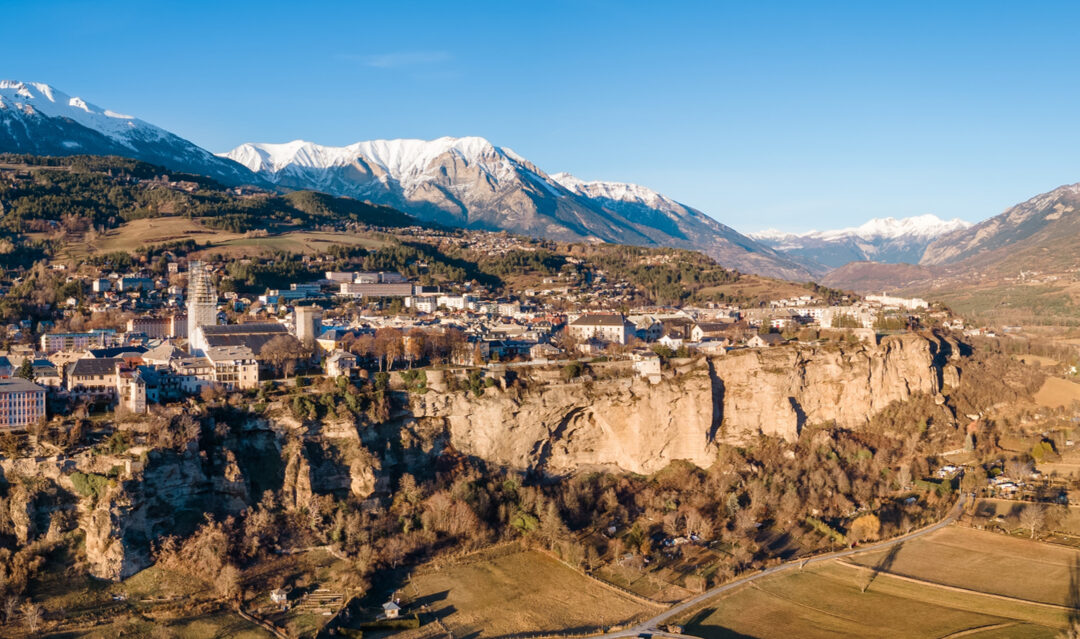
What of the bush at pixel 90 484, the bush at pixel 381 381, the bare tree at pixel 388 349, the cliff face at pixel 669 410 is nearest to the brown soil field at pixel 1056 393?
the cliff face at pixel 669 410

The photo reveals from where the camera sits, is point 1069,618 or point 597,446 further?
point 597,446

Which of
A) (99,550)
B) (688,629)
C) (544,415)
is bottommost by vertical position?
(688,629)

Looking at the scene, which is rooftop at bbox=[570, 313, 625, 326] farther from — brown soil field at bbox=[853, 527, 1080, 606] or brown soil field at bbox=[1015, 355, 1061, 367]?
brown soil field at bbox=[1015, 355, 1061, 367]

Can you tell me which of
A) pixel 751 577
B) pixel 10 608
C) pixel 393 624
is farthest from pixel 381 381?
pixel 751 577

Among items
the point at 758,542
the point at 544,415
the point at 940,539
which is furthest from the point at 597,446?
the point at 940,539

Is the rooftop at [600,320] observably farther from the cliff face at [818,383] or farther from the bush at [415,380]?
the bush at [415,380]

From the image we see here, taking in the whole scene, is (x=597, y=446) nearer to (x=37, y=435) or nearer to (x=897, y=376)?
(x=897, y=376)

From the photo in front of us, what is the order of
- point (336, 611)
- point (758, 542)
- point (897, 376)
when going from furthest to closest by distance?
point (897, 376)
point (758, 542)
point (336, 611)
